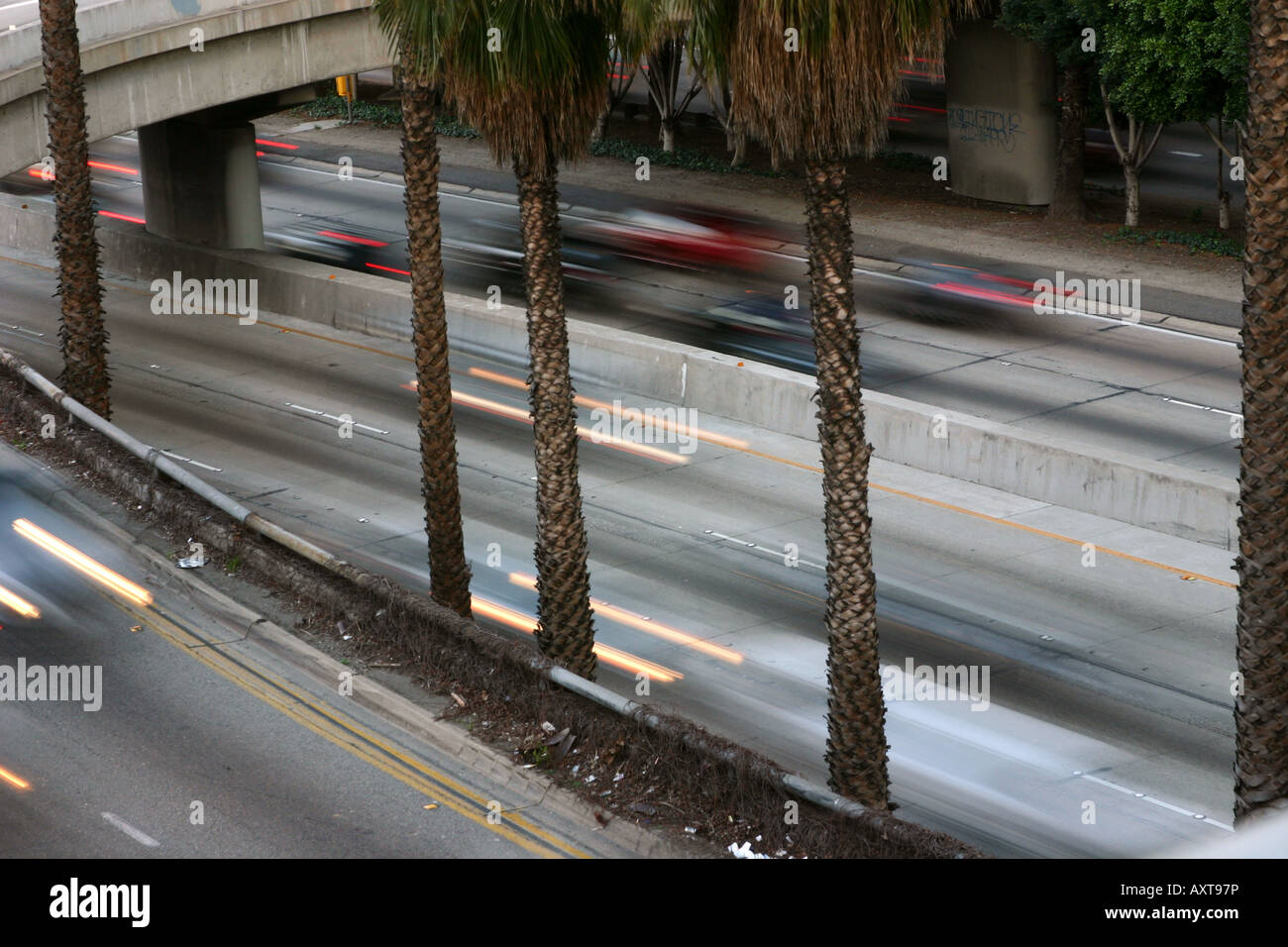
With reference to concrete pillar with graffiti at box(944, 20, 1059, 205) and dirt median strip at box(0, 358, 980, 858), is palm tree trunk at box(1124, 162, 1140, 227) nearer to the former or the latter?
concrete pillar with graffiti at box(944, 20, 1059, 205)

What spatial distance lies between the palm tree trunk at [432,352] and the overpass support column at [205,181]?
20.5 metres

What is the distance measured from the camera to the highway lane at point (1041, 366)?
24875 mm

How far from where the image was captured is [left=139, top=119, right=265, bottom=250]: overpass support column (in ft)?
120

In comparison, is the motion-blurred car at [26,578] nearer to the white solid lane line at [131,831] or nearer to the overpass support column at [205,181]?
the white solid lane line at [131,831]

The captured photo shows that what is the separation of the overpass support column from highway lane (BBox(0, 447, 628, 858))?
69.4ft

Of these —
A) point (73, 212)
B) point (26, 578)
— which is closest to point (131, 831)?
point (26, 578)

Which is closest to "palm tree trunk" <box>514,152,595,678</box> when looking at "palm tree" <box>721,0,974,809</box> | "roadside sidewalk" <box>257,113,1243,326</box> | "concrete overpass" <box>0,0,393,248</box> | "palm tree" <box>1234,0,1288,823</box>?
"palm tree" <box>721,0,974,809</box>

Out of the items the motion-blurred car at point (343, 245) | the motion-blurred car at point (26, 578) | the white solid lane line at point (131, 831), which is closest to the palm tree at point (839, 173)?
the white solid lane line at point (131, 831)

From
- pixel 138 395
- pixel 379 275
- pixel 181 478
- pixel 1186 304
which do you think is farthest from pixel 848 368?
pixel 379 275

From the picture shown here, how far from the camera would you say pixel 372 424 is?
2602cm

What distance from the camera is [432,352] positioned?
686 inches

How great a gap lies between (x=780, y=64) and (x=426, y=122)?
602 cm
